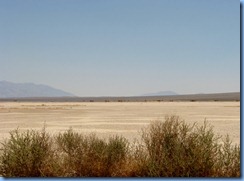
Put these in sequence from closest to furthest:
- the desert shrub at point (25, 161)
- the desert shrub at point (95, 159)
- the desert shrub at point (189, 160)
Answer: the desert shrub at point (189, 160) → the desert shrub at point (25, 161) → the desert shrub at point (95, 159)

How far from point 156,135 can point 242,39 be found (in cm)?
255

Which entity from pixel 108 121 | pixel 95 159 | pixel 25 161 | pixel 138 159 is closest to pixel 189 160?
pixel 138 159

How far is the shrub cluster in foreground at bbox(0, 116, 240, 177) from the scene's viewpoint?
270 inches

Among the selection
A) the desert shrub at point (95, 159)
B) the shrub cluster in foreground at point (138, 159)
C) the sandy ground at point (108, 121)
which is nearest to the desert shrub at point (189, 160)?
the shrub cluster in foreground at point (138, 159)

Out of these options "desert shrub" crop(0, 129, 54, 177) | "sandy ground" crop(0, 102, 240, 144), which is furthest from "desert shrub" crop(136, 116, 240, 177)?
"sandy ground" crop(0, 102, 240, 144)

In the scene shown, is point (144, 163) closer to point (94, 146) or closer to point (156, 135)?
point (156, 135)

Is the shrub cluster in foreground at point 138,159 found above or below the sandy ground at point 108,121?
above

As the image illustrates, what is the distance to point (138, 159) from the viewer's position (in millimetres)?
7430

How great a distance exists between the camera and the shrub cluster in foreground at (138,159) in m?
6.87

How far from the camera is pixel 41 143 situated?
299 inches

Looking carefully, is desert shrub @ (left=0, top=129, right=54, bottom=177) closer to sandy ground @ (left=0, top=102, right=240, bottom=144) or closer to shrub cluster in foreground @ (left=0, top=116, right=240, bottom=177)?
shrub cluster in foreground @ (left=0, top=116, right=240, bottom=177)

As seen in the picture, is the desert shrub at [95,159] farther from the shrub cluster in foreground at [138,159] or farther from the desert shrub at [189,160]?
the desert shrub at [189,160]

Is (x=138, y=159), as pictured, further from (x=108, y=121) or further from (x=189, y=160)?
(x=108, y=121)

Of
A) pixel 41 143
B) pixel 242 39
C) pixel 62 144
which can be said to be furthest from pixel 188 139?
pixel 62 144
